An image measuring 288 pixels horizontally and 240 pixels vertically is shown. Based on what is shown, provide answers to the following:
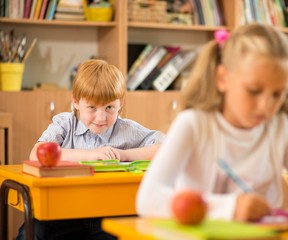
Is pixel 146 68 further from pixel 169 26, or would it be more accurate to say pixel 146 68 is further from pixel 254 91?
pixel 254 91

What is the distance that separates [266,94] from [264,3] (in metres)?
3.86

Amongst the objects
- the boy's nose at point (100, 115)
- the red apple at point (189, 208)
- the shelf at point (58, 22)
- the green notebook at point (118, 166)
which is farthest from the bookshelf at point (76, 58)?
the red apple at point (189, 208)

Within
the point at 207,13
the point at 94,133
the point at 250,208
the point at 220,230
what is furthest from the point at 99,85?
the point at 207,13

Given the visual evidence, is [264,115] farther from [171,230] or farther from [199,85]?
[171,230]

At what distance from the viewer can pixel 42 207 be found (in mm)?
2312

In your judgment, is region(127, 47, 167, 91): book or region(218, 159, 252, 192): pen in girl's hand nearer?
region(218, 159, 252, 192): pen in girl's hand

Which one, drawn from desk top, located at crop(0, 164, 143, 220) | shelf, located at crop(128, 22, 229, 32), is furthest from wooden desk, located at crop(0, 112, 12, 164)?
desk top, located at crop(0, 164, 143, 220)

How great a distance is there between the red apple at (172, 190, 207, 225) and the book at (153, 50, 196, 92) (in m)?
3.56

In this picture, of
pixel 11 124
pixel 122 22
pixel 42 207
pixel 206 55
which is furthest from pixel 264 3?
pixel 206 55

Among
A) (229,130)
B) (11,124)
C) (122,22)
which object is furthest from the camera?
(122,22)

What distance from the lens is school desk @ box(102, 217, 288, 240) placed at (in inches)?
49.5

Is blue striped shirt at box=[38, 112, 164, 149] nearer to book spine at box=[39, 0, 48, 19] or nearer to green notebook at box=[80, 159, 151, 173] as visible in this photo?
green notebook at box=[80, 159, 151, 173]

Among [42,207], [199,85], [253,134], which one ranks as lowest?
[42,207]

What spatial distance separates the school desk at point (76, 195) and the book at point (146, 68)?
243 cm
